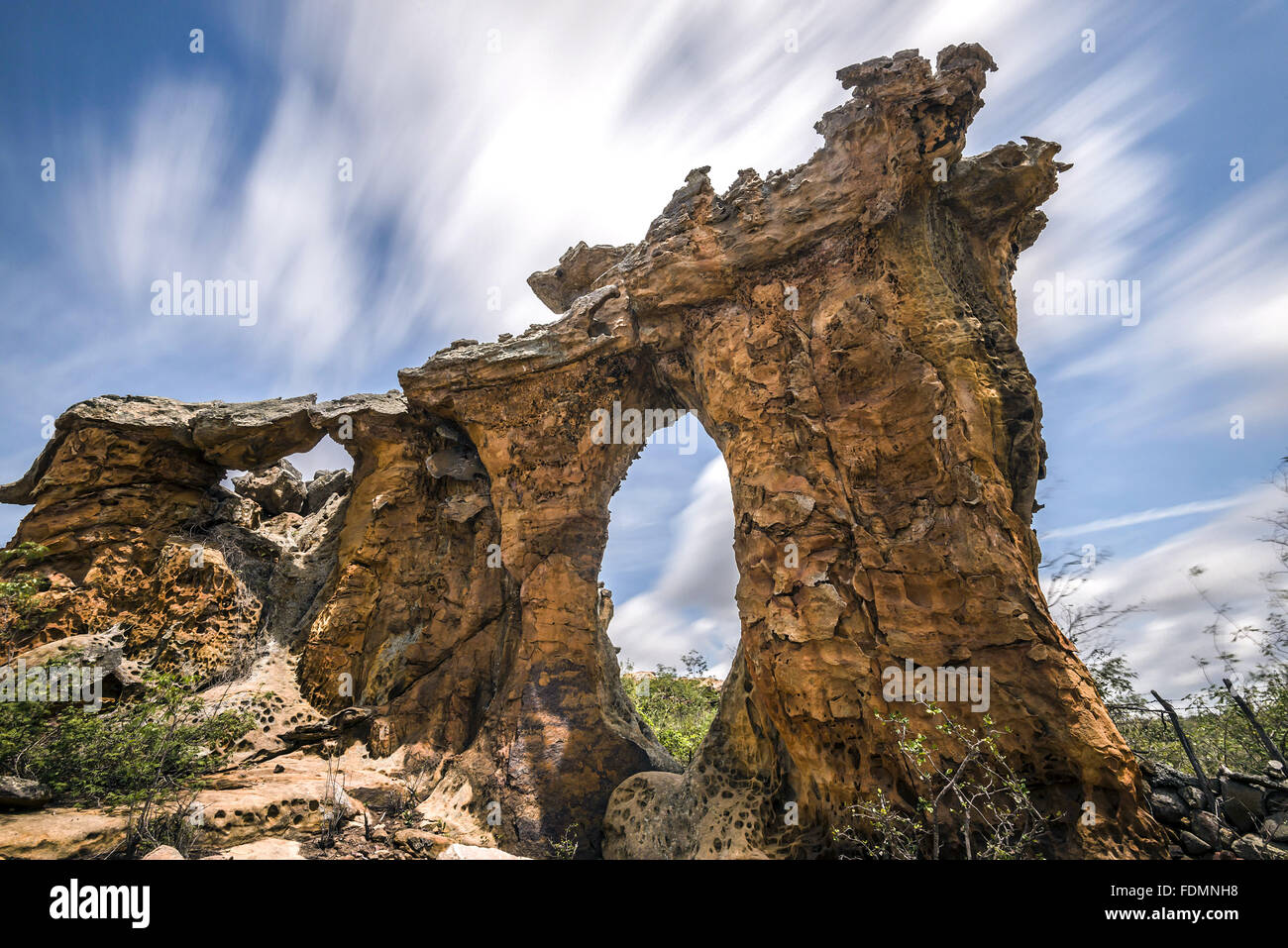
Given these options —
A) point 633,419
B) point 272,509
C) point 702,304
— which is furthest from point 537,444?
point 272,509

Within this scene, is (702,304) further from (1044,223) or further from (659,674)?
(659,674)

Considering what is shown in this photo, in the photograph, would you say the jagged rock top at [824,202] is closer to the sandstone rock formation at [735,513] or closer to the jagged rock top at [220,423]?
the sandstone rock formation at [735,513]

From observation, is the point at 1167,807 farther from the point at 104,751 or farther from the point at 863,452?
the point at 104,751

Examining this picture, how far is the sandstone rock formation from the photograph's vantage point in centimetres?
686

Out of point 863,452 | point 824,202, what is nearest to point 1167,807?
point 863,452

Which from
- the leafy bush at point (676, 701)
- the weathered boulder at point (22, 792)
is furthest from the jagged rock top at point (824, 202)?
the leafy bush at point (676, 701)

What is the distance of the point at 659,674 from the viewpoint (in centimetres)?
2327

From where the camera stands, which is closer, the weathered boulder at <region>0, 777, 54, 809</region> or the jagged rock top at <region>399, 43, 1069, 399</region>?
the weathered boulder at <region>0, 777, 54, 809</region>

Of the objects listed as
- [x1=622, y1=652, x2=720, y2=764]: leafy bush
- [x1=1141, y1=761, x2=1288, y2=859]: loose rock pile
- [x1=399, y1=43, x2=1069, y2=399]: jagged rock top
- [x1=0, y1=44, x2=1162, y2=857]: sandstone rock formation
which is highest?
[x1=399, y1=43, x2=1069, y2=399]: jagged rock top

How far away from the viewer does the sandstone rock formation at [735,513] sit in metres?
6.86

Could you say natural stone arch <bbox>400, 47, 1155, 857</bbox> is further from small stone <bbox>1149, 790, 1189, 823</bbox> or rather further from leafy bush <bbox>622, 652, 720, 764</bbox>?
leafy bush <bbox>622, 652, 720, 764</bbox>

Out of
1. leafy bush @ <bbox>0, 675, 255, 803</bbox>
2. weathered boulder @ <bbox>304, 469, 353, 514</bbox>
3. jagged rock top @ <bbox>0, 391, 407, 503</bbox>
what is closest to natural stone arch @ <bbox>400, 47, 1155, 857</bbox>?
leafy bush @ <bbox>0, 675, 255, 803</bbox>

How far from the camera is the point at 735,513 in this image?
28.1ft
